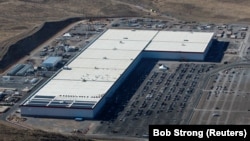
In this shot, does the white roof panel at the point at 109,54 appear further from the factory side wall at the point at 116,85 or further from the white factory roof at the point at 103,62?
the factory side wall at the point at 116,85

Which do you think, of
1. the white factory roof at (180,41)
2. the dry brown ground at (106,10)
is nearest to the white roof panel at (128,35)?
the white factory roof at (180,41)

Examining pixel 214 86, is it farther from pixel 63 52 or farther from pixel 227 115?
pixel 63 52

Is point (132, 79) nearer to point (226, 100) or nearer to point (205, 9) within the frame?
point (226, 100)

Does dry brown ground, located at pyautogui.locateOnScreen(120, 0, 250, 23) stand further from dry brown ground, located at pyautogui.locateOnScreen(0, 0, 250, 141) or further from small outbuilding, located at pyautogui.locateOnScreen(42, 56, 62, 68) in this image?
small outbuilding, located at pyautogui.locateOnScreen(42, 56, 62, 68)

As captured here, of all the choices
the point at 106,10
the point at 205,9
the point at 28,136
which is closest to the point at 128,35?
the point at 106,10

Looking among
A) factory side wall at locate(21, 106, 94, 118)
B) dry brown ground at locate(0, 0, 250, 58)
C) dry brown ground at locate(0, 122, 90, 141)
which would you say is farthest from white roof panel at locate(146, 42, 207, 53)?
dry brown ground at locate(0, 122, 90, 141)

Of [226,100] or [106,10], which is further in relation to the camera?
[106,10]
